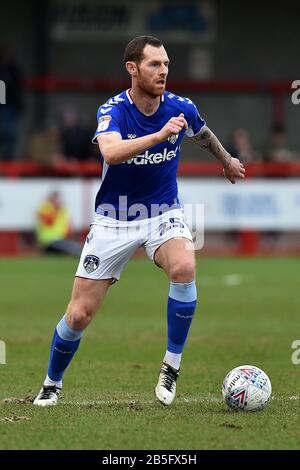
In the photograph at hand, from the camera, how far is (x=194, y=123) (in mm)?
8078

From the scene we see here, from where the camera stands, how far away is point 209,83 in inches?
1025

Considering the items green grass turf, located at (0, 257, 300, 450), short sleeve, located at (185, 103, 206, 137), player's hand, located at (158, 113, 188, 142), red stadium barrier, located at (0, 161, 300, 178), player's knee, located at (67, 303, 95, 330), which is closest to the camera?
green grass turf, located at (0, 257, 300, 450)

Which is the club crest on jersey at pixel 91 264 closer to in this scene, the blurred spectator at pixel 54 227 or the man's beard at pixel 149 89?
the man's beard at pixel 149 89

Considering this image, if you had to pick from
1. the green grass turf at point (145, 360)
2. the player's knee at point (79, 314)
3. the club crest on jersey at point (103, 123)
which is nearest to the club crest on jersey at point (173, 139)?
the club crest on jersey at point (103, 123)

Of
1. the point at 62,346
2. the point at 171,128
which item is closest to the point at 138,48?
the point at 171,128

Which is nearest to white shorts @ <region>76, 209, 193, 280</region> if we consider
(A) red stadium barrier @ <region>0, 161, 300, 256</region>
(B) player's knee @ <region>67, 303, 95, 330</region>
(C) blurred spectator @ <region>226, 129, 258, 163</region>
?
(B) player's knee @ <region>67, 303, 95, 330</region>

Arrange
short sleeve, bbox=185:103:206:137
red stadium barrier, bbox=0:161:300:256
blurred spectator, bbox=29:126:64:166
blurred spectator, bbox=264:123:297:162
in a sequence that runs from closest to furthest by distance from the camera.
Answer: short sleeve, bbox=185:103:206:137 → red stadium barrier, bbox=0:161:300:256 → blurred spectator, bbox=29:126:64:166 → blurred spectator, bbox=264:123:297:162

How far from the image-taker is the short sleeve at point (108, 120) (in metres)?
7.46

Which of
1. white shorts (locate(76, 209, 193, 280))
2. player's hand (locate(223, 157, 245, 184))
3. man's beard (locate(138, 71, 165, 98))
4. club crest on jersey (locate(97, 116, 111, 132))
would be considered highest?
man's beard (locate(138, 71, 165, 98))

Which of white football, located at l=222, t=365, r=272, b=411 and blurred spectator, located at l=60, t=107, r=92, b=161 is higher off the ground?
white football, located at l=222, t=365, r=272, b=411

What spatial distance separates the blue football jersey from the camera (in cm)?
767

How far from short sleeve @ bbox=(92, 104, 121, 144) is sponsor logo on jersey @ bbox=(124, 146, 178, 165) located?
0.24 m

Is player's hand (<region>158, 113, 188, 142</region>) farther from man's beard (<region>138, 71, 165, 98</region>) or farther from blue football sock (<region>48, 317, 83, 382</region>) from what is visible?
blue football sock (<region>48, 317, 83, 382</region>)

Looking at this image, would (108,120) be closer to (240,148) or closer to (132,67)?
(132,67)
